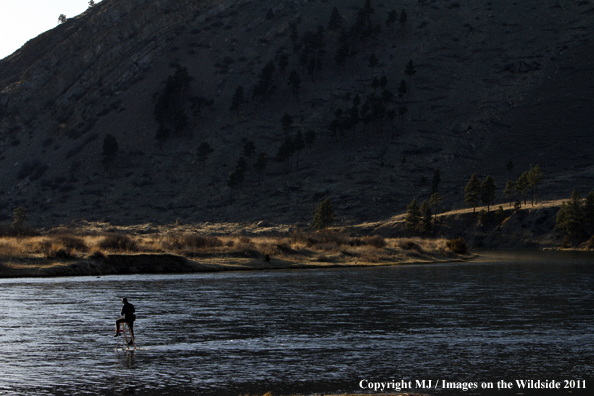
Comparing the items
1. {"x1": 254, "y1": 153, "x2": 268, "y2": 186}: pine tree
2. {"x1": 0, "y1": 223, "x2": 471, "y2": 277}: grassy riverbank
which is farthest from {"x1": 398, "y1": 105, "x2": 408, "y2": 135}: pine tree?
{"x1": 0, "y1": 223, "x2": 471, "y2": 277}: grassy riverbank

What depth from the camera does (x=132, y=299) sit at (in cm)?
3397

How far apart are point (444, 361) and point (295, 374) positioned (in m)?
4.95

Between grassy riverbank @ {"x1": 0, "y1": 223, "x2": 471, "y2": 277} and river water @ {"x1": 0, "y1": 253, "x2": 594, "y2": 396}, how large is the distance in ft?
34.5

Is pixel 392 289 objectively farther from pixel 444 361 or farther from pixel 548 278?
pixel 444 361

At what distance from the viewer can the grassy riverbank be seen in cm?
5238

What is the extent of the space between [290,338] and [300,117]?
146 m

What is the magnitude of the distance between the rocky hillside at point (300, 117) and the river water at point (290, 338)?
87.3m

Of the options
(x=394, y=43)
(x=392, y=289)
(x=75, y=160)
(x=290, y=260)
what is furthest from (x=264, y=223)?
(x=394, y=43)

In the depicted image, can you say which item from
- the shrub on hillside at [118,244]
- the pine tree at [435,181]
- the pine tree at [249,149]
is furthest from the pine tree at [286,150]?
the shrub on hillside at [118,244]

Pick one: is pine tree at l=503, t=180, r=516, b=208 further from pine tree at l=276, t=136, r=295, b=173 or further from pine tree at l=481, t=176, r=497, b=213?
pine tree at l=276, t=136, r=295, b=173

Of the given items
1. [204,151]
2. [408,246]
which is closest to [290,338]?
[408,246]

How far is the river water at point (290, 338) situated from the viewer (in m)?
15.9

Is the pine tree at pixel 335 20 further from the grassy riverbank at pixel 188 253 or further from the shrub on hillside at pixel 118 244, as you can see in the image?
the shrub on hillside at pixel 118 244

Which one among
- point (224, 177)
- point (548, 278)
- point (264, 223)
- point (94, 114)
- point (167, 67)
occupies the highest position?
point (167, 67)
